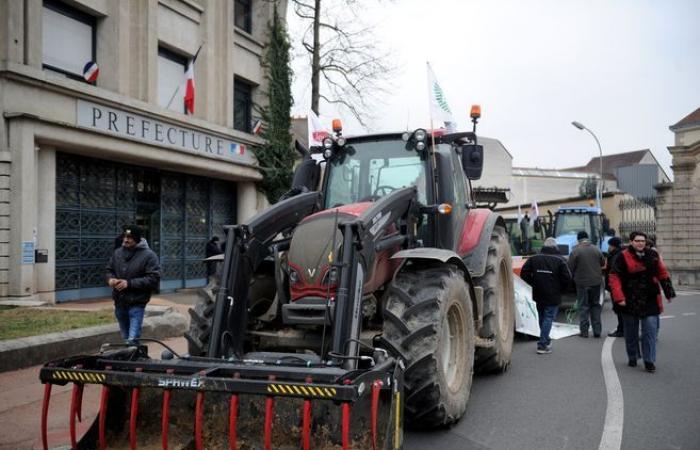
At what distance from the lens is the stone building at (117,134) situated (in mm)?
11719

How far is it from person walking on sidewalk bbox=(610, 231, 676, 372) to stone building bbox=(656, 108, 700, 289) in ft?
57.9

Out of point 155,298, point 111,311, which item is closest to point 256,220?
point 111,311

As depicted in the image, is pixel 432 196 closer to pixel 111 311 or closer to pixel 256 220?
pixel 256 220

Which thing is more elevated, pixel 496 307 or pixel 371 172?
pixel 371 172

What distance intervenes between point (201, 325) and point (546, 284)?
5.86 m

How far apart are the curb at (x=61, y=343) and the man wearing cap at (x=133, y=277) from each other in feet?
4.08

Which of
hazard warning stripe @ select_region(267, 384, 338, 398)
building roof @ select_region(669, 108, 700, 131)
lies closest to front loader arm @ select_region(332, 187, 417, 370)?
hazard warning stripe @ select_region(267, 384, 338, 398)

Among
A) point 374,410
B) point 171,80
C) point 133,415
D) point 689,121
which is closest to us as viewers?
point 374,410

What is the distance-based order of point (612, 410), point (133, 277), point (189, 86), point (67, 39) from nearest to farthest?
point (612, 410) < point (133, 277) < point (67, 39) < point (189, 86)

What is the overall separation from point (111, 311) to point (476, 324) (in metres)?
7.69

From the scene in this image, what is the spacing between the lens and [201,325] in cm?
535

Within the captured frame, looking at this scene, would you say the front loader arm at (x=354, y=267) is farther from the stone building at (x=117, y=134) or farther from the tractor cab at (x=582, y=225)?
the tractor cab at (x=582, y=225)

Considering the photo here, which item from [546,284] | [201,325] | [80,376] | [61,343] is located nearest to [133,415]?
[80,376]

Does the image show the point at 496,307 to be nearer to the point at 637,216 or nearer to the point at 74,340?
the point at 74,340
